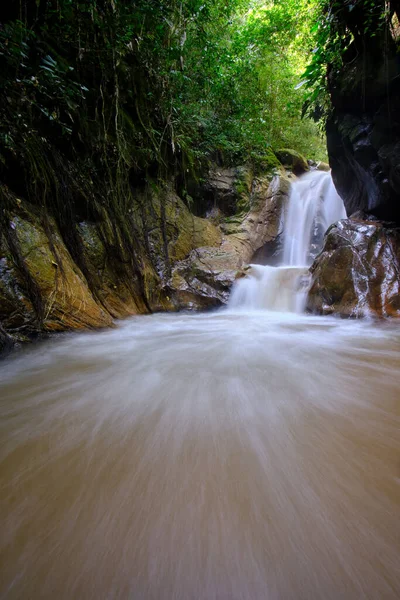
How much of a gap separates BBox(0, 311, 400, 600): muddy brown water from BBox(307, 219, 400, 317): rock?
8.30 ft

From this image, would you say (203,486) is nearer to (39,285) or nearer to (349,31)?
(39,285)

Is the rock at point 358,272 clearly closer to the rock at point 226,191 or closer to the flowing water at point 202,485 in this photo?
the flowing water at point 202,485

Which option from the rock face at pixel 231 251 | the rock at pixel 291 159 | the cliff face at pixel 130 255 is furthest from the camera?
the rock at pixel 291 159

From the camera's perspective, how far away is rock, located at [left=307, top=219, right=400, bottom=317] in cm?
397

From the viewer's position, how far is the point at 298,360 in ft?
7.13

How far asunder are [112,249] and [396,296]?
4.62m

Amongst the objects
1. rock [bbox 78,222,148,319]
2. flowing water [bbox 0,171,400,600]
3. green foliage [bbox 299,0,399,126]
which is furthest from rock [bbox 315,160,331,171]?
flowing water [bbox 0,171,400,600]

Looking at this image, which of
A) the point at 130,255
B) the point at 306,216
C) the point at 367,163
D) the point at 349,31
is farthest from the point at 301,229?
the point at 130,255

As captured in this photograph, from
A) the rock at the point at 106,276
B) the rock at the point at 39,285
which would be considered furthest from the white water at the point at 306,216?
the rock at the point at 39,285

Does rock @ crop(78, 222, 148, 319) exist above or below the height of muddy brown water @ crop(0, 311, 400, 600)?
above

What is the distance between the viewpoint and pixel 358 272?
4.23m

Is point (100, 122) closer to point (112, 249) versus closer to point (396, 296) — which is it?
point (112, 249)

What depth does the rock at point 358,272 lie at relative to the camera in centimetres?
397

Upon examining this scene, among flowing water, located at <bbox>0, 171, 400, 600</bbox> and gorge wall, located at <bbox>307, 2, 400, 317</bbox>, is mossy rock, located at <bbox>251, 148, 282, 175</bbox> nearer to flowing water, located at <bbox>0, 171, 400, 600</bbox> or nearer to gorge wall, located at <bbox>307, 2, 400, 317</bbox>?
gorge wall, located at <bbox>307, 2, 400, 317</bbox>
